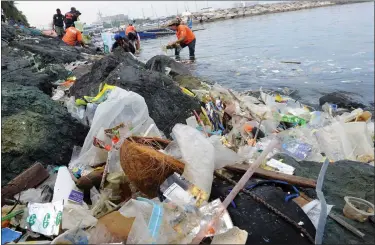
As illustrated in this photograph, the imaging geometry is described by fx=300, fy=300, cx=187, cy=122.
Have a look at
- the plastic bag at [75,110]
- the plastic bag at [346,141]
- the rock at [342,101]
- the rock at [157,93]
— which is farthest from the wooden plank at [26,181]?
the rock at [342,101]

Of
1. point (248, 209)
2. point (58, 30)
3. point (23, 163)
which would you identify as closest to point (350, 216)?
point (248, 209)

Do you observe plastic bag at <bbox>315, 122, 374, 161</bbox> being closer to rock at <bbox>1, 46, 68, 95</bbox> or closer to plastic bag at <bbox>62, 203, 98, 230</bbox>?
plastic bag at <bbox>62, 203, 98, 230</bbox>

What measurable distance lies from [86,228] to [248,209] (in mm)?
927

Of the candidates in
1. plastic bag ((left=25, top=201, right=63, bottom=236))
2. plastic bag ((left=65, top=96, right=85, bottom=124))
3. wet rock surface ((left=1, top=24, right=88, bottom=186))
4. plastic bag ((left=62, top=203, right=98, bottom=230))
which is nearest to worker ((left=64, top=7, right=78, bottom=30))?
plastic bag ((left=65, top=96, right=85, bottom=124))

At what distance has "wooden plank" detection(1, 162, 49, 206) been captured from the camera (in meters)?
2.12

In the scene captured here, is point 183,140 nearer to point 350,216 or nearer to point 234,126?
point 350,216

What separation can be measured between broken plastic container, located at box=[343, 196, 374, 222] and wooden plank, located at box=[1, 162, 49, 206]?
2155 millimetres

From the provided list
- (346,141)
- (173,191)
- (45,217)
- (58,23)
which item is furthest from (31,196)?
(58,23)

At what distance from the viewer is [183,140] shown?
6.49ft

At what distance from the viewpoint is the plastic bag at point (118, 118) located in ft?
9.04

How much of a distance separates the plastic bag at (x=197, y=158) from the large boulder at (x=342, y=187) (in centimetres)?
75

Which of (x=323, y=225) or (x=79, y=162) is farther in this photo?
(x=79, y=162)

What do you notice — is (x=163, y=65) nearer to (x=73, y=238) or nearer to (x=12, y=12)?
(x=73, y=238)

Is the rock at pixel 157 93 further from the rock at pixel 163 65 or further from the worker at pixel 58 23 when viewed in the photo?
the worker at pixel 58 23
